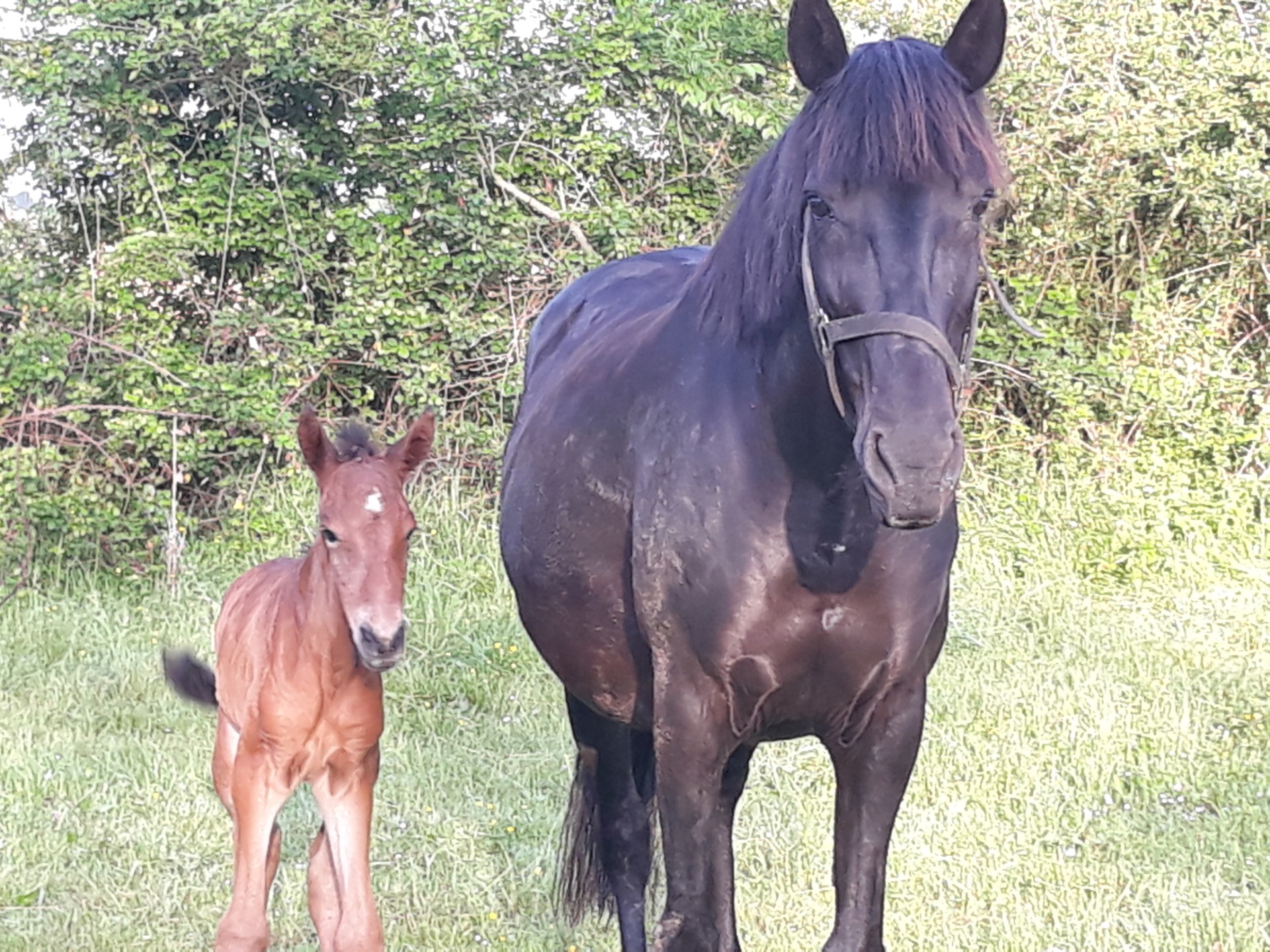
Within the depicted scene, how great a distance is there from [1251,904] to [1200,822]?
62cm

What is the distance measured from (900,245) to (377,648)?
1403 mm

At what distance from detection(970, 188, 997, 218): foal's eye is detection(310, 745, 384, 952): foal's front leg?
198 centimetres

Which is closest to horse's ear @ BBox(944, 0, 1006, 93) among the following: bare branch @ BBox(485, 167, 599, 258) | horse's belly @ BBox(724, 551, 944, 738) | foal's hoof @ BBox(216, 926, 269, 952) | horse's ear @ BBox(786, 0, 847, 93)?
horse's ear @ BBox(786, 0, 847, 93)

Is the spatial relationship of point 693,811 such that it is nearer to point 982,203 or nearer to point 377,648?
point 377,648

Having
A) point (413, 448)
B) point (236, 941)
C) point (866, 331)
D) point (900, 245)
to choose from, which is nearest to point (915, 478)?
point (866, 331)

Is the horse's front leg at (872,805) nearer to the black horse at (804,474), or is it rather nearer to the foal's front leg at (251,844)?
the black horse at (804,474)

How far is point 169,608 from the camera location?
709 centimetres

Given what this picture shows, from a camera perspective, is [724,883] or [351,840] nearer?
[724,883]

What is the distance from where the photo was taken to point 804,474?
250 cm

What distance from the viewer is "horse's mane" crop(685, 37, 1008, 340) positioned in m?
2.14

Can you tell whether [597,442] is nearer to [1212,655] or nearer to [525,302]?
[1212,655]

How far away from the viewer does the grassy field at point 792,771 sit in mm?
3871

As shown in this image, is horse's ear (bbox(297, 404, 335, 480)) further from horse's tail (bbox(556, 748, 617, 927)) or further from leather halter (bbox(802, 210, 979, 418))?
leather halter (bbox(802, 210, 979, 418))

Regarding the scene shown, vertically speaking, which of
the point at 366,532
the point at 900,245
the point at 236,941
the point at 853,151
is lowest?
the point at 236,941
